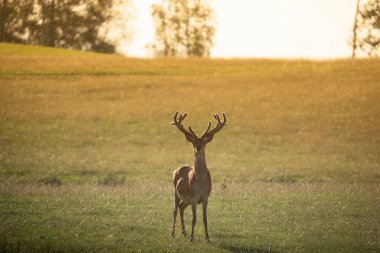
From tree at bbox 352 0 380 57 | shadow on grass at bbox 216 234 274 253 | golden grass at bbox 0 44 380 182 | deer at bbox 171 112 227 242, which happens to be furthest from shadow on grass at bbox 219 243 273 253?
tree at bbox 352 0 380 57

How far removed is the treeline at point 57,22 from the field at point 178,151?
306 inches

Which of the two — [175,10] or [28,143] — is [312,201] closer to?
[28,143]

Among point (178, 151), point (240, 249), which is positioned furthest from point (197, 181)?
point (178, 151)

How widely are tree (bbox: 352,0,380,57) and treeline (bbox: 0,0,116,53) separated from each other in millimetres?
23582

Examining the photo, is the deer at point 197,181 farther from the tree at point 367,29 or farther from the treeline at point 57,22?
the treeline at point 57,22

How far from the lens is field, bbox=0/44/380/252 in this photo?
13.8 m

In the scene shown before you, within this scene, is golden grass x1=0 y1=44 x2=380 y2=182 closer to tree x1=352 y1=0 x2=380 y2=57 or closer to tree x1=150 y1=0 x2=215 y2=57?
tree x1=352 y1=0 x2=380 y2=57

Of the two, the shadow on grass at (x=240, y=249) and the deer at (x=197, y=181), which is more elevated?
the deer at (x=197, y=181)

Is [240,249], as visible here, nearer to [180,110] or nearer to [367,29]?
[180,110]

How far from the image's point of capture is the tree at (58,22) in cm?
6309

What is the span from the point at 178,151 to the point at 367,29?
22615 mm

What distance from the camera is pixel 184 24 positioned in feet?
222

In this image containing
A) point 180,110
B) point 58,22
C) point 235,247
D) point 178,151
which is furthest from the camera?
point 58,22

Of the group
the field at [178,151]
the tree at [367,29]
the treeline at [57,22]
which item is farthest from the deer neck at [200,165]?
the treeline at [57,22]
